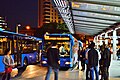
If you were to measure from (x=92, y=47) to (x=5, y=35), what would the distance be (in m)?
8.60

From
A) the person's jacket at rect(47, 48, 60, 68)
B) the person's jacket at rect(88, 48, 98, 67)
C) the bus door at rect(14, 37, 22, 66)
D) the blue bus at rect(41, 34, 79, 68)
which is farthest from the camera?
the blue bus at rect(41, 34, 79, 68)

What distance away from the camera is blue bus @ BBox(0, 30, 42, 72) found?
21.3 metres

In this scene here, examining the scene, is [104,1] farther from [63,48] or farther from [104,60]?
[63,48]

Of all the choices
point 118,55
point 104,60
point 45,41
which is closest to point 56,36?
point 45,41

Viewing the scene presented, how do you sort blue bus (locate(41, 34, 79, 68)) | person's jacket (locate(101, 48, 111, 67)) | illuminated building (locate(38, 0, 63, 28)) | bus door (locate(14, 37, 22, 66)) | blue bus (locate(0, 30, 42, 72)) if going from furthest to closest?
1. illuminated building (locate(38, 0, 63, 28))
2. blue bus (locate(41, 34, 79, 68))
3. bus door (locate(14, 37, 22, 66))
4. blue bus (locate(0, 30, 42, 72))
5. person's jacket (locate(101, 48, 111, 67))

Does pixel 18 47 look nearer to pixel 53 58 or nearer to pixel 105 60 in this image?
pixel 53 58

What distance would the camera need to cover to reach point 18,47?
982 inches

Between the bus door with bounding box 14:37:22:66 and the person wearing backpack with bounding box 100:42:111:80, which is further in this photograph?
the bus door with bounding box 14:37:22:66

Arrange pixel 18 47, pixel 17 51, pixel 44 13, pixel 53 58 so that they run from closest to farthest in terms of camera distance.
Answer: pixel 53 58 < pixel 17 51 < pixel 18 47 < pixel 44 13

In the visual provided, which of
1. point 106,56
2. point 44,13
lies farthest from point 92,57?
point 44,13

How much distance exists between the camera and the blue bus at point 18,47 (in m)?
21.3

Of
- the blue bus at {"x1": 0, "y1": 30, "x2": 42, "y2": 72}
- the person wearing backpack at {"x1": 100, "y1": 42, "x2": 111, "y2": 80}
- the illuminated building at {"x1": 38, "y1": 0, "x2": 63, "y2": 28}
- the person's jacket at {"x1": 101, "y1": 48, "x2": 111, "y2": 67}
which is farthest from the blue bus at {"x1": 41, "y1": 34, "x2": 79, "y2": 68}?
the illuminated building at {"x1": 38, "y1": 0, "x2": 63, "y2": 28}

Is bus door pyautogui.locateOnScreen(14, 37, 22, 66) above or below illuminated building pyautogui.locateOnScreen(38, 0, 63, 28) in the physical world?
below

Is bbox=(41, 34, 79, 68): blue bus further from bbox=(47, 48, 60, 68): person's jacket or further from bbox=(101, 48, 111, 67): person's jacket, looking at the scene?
bbox=(47, 48, 60, 68): person's jacket
